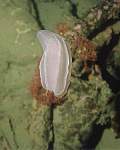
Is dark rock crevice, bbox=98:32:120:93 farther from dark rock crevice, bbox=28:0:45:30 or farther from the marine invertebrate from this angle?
the marine invertebrate

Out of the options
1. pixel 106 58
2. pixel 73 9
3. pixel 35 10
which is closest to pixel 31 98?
pixel 35 10

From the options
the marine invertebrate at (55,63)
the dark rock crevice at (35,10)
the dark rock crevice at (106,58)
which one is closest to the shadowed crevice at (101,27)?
the dark rock crevice at (106,58)

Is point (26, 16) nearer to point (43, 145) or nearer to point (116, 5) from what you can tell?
point (116, 5)

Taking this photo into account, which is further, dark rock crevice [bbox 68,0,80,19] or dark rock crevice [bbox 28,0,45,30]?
dark rock crevice [bbox 68,0,80,19]

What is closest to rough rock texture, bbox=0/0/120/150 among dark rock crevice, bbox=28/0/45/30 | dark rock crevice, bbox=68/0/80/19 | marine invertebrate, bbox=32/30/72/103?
dark rock crevice, bbox=28/0/45/30

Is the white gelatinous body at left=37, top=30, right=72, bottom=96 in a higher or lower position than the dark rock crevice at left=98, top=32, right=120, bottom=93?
higher

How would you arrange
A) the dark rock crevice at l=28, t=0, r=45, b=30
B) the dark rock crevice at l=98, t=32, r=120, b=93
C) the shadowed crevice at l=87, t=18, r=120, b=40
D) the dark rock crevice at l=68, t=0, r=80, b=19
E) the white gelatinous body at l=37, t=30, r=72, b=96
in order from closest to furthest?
the white gelatinous body at l=37, t=30, r=72, b=96 < the shadowed crevice at l=87, t=18, r=120, b=40 < the dark rock crevice at l=28, t=0, r=45, b=30 < the dark rock crevice at l=98, t=32, r=120, b=93 < the dark rock crevice at l=68, t=0, r=80, b=19

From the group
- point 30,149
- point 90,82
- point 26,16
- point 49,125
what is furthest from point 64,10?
point 30,149

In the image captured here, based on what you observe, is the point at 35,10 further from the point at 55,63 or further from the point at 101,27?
the point at 55,63

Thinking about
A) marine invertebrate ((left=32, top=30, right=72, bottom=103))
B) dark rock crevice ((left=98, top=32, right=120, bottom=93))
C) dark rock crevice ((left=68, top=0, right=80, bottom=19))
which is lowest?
dark rock crevice ((left=98, top=32, right=120, bottom=93))
